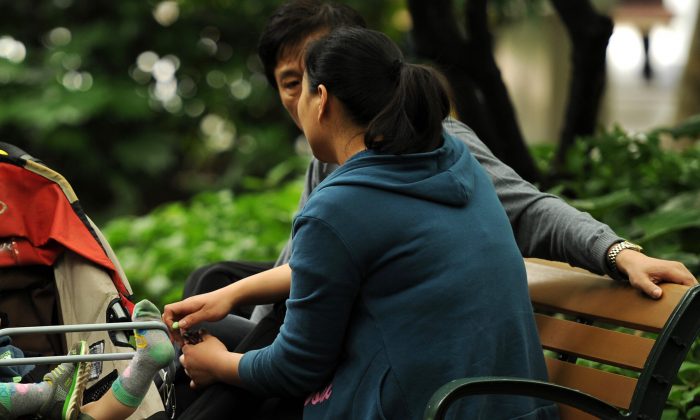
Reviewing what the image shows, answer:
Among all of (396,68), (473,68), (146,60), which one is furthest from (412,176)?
(146,60)

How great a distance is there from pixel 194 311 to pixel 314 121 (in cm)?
57

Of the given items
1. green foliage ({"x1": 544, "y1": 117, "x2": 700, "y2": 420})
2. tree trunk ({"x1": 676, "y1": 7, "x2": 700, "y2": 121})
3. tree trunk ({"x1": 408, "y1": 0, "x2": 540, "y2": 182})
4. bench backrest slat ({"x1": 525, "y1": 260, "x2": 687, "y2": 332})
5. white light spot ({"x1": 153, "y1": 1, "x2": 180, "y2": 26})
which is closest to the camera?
bench backrest slat ({"x1": 525, "y1": 260, "x2": 687, "y2": 332})

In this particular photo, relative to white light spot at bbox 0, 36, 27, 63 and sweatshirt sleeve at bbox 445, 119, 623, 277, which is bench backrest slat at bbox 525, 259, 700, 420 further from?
white light spot at bbox 0, 36, 27, 63

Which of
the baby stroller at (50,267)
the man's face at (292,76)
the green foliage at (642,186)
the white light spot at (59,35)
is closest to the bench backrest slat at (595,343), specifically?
the man's face at (292,76)

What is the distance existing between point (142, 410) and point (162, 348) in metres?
0.33

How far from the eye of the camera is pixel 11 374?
8.29 feet

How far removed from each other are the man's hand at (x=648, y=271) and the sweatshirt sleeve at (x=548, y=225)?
0.05m

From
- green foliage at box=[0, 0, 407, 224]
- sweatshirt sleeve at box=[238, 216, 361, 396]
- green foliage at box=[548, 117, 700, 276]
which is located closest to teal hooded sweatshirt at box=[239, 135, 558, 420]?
sweatshirt sleeve at box=[238, 216, 361, 396]

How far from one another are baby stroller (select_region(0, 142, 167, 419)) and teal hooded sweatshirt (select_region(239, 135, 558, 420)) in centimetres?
59

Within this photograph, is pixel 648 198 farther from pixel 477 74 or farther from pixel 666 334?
pixel 666 334

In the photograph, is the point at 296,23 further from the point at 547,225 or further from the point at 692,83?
the point at 692,83

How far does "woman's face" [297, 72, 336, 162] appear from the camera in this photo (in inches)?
98.1

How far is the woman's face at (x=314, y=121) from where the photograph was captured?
2.49m

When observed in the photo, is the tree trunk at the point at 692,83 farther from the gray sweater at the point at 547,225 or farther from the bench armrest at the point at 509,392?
the bench armrest at the point at 509,392
